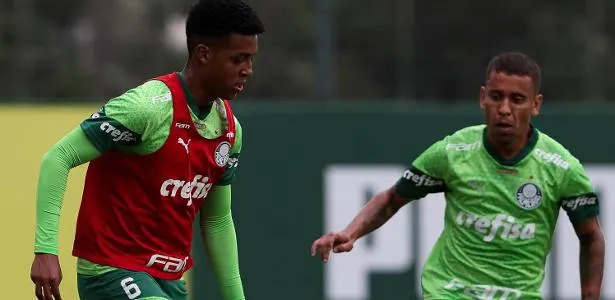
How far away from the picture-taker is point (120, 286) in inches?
231

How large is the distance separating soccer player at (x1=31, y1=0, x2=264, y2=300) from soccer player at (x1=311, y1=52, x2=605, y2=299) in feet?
2.65

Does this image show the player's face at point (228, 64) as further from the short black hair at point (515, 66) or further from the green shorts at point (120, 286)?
the short black hair at point (515, 66)

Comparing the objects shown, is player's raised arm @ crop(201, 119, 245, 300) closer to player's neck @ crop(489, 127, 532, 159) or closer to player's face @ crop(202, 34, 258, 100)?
player's face @ crop(202, 34, 258, 100)

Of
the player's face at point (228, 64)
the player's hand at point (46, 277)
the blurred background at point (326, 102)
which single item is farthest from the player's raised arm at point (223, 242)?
the blurred background at point (326, 102)

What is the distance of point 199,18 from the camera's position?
6.03m

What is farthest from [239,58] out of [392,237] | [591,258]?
[392,237]

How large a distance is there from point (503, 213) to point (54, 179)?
2.11 meters

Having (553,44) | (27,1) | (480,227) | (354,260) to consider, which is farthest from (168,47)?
(480,227)

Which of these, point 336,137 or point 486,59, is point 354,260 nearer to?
point 336,137

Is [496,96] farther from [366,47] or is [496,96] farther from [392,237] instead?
[366,47]

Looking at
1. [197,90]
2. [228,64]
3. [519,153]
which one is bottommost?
[519,153]

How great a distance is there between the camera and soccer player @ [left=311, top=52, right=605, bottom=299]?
655 cm

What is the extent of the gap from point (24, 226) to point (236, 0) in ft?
17.6

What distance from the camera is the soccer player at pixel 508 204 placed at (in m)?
6.55
